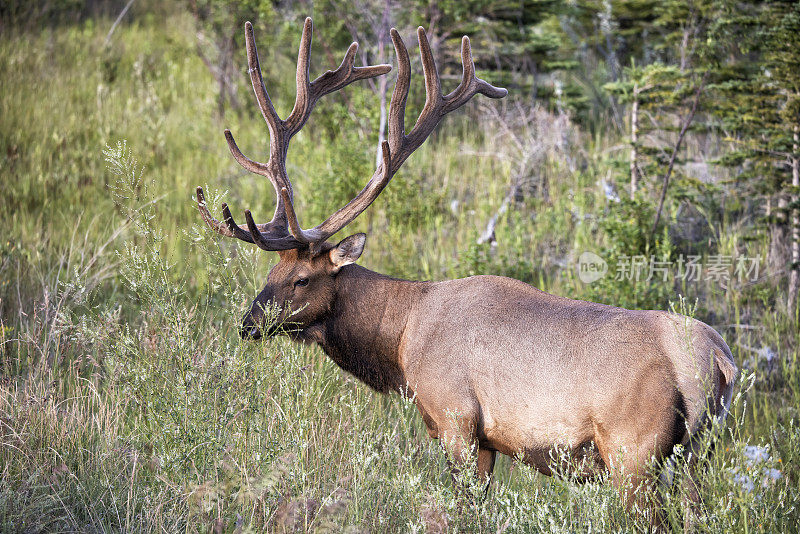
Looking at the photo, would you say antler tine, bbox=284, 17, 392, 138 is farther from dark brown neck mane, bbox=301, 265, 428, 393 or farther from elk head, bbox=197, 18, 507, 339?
dark brown neck mane, bbox=301, 265, 428, 393

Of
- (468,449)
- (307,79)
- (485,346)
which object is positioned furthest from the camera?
(307,79)

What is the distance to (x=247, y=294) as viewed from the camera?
6488 mm

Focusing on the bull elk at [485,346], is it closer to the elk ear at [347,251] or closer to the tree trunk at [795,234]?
the elk ear at [347,251]

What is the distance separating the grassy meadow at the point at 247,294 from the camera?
11.7 ft

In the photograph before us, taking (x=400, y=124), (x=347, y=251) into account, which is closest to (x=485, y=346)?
(x=347, y=251)

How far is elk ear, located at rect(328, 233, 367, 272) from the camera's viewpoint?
4.77 meters

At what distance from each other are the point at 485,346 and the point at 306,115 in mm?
2130

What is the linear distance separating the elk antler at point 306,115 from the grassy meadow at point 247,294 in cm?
31

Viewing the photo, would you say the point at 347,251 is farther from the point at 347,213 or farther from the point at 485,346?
the point at 485,346

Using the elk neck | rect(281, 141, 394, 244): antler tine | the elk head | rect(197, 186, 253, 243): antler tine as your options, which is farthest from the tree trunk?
rect(197, 186, 253, 243): antler tine

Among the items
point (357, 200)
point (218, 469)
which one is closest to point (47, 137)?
point (357, 200)

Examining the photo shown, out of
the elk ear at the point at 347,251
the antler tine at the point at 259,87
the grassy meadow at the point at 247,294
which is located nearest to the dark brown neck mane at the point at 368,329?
the elk ear at the point at 347,251

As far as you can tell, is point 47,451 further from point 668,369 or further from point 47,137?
point 47,137

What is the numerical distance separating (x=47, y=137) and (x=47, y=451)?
594 cm
